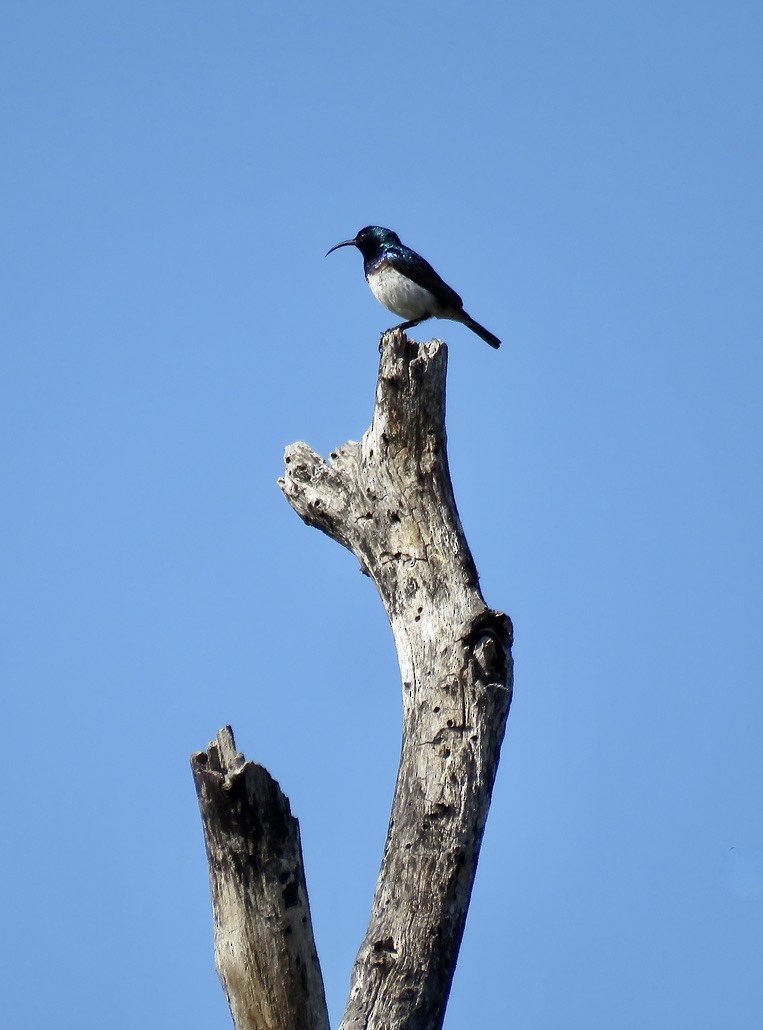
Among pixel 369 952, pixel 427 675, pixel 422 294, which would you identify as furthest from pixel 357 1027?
pixel 422 294

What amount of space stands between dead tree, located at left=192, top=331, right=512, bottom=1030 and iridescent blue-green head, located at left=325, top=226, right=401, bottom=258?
3.46 meters

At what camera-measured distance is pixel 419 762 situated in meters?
5.94

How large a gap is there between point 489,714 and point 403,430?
1758mm

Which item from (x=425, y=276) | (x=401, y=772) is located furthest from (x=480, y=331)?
(x=401, y=772)

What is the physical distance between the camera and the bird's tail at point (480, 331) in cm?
995

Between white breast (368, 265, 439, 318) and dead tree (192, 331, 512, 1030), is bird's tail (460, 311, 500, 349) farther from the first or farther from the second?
dead tree (192, 331, 512, 1030)

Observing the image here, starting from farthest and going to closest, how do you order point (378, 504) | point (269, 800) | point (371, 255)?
point (371, 255)
point (378, 504)
point (269, 800)

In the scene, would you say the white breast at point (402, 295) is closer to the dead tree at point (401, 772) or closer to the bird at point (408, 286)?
the bird at point (408, 286)

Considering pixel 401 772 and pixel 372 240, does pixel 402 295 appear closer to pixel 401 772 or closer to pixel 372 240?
pixel 372 240

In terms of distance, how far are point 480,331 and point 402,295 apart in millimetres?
836

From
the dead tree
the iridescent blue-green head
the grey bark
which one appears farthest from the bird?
the grey bark

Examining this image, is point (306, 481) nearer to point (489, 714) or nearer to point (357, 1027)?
point (489, 714)

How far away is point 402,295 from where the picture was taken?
380 inches

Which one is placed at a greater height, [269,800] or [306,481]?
[306,481]
